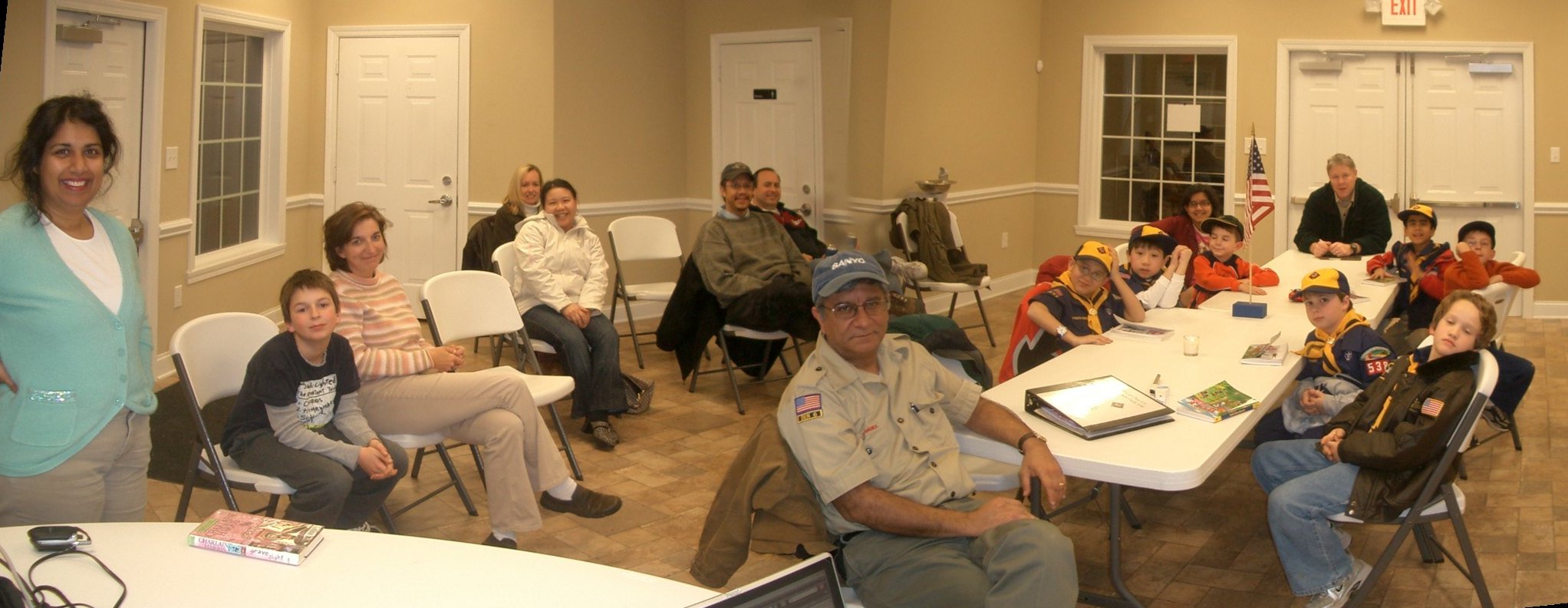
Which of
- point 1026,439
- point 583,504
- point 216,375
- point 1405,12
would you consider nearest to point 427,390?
point 216,375

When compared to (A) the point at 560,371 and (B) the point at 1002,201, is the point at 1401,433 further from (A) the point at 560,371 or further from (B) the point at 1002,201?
(B) the point at 1002,201

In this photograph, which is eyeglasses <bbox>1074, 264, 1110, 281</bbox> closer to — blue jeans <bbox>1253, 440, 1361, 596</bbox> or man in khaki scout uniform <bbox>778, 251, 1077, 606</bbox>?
blue jeans <bbox>1253, 440, 1361, 596</bbox>

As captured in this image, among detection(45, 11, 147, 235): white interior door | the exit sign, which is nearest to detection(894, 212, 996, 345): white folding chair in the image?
the exit sign

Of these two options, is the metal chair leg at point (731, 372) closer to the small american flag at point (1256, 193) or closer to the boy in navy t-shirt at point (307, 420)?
the small american flag at point (1256, 193)

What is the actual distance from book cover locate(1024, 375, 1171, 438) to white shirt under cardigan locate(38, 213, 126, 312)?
2.15 m

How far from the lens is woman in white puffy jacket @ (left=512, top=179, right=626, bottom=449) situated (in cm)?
561

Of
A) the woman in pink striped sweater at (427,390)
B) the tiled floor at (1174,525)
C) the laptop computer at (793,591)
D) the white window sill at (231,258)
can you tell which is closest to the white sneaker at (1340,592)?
the tiled floor at (1174,525)

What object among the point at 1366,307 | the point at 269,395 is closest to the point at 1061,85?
the point at 1366,307

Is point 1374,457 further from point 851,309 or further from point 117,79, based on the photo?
point 117,79

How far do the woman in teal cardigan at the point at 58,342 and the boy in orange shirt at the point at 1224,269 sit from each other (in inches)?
163

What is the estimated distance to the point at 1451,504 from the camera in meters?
3.43

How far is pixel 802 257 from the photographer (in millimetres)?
6691

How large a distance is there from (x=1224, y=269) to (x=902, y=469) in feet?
10.6

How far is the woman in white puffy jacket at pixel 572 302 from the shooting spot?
5613 millimetres
